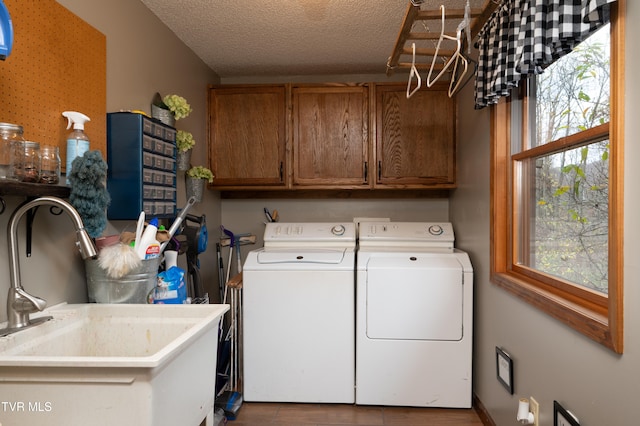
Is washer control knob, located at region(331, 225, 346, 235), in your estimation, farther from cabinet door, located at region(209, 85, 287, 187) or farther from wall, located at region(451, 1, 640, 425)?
wall, located at region(451, 1, 640, 425)

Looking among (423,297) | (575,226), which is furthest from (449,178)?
(575,226)

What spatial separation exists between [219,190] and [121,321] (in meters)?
1.95

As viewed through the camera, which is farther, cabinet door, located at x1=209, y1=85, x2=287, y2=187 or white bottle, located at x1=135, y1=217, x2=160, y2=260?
cabinet door, located at x1=209, y1=85, x2=287, y2=187

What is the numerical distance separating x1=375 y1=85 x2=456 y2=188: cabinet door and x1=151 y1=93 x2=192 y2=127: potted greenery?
4.76ft

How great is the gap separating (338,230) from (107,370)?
2038 mm

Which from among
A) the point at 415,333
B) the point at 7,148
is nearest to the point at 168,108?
the point at 7,148

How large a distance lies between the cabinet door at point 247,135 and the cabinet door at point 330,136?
133 millimetres

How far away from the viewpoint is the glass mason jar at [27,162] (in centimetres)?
121

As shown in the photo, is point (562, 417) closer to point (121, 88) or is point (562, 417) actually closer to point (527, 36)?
point (527, 36)

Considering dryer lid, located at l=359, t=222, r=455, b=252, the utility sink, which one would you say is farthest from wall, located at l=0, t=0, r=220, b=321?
dryer lid, located at l=359, t=222, r=455, b=252

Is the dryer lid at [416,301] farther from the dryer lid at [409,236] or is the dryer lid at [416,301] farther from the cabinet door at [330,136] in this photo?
the cabinet door at [330,136]

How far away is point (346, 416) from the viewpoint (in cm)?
241

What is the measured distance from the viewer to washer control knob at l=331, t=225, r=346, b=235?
115 inches

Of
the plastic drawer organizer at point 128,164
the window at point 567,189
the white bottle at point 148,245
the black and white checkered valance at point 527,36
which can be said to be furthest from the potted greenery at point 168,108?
the window at point 567,189
